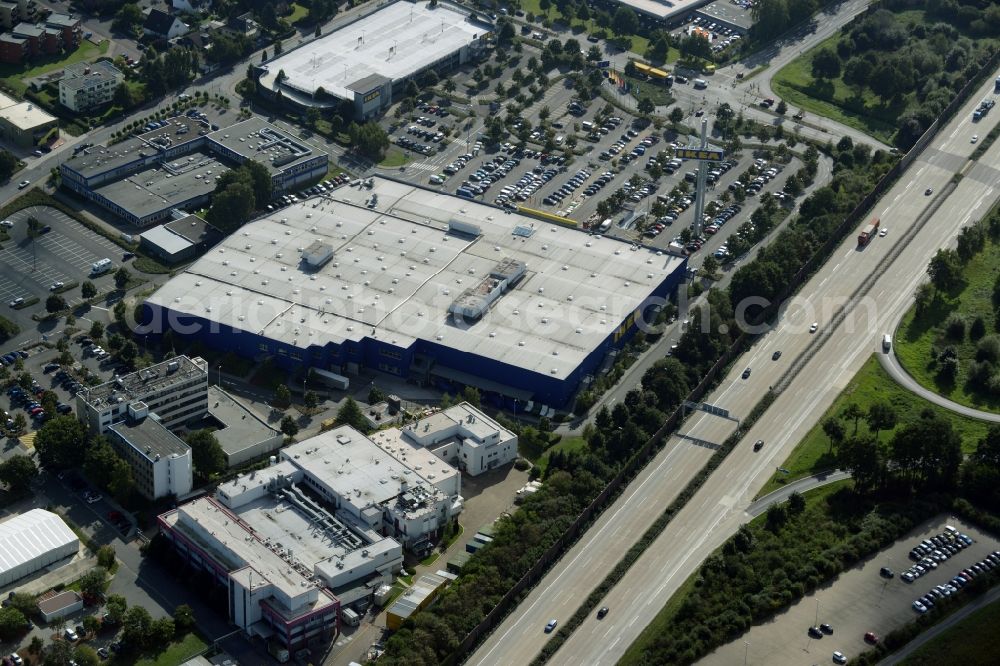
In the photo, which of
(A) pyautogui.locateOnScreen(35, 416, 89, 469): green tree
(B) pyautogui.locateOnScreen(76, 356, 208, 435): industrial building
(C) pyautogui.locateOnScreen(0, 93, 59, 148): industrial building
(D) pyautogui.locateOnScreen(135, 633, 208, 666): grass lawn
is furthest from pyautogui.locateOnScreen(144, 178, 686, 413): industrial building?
(D) pyautogui.locateOnScreen(135, 633, 208, 666): grass lawn

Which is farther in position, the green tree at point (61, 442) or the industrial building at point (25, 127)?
the industrial building at point (25, 127)

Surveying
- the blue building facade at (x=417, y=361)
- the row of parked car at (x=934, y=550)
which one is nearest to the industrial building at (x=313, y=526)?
the blue building facade at (x=417, y=361)

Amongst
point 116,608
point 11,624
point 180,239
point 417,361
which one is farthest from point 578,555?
point 180,239

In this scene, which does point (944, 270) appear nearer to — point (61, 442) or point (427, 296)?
point (427, 296)

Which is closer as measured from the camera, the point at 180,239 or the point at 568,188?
the point at 180,239

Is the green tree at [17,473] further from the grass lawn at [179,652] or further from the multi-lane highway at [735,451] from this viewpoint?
the multi-lane highway at [735,451]

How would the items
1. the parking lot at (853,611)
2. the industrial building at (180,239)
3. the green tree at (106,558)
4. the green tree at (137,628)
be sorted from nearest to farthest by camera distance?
the green tree at (137,628) < the parking lot at (853,611) < the green tree at (106,558) < the industrial building at (180,239)

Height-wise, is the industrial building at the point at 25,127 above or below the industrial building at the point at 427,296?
below
